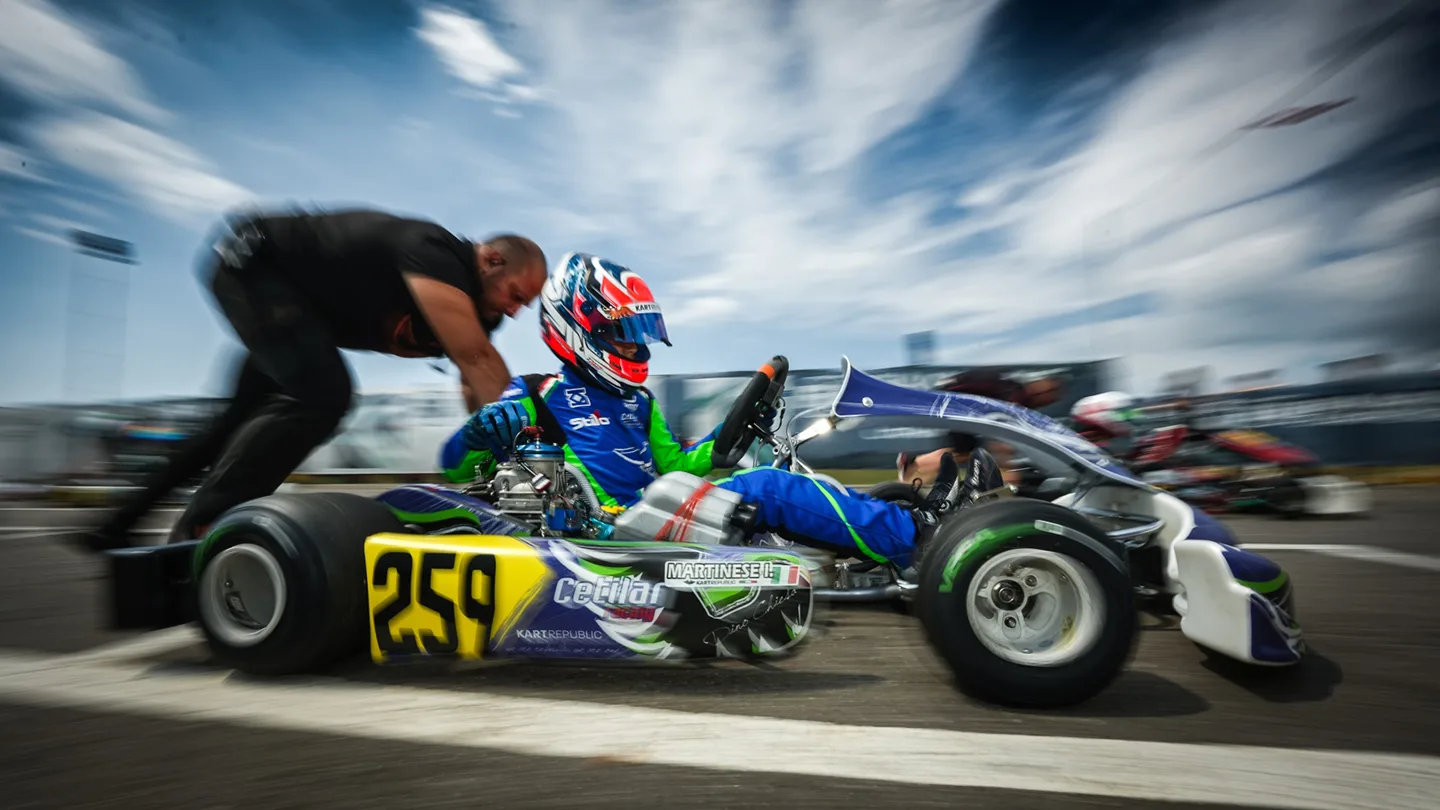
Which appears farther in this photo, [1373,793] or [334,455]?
[334,455]

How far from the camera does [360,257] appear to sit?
93.8 inches

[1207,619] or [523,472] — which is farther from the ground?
[523,472]

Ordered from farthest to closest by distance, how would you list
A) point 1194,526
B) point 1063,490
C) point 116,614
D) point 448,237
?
point 1063,490, point 448,237, point 1194,526, point 116,614

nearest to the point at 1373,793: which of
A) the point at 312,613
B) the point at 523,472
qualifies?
the point at 523,472

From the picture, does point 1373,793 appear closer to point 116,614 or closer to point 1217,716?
point 1217,716

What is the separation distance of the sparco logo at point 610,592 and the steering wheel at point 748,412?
76 centimetres

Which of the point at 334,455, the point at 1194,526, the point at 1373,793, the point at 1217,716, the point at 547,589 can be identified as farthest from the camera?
the point at 334,455

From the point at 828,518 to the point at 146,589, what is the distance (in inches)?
74.6

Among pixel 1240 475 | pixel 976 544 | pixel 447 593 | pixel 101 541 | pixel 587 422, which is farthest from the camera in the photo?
pixel 1240 475

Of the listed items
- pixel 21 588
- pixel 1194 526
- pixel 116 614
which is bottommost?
pixel 21 588

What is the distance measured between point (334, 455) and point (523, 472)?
35.4 ft

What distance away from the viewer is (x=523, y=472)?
2209mm

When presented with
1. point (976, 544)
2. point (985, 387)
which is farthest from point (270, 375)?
point (985, 387)

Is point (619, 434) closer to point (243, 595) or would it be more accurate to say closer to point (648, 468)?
point (648, 468)
